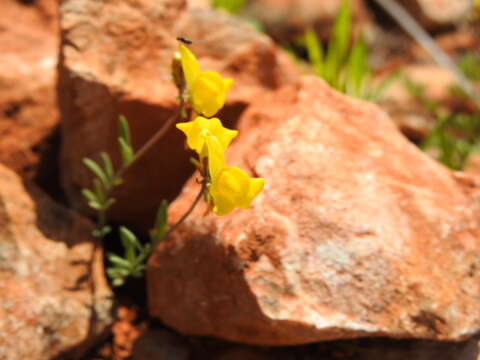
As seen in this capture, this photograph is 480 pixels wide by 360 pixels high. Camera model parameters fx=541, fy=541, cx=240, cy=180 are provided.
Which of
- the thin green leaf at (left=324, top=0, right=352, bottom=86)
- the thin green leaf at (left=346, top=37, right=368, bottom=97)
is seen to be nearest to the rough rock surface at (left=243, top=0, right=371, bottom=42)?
the thin green leaf at (left=324, top=0, right=352, bottom=86)

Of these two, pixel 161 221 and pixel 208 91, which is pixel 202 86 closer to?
pixel 208 91

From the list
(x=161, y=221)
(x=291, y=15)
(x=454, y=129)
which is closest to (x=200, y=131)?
(x=161, y=221)

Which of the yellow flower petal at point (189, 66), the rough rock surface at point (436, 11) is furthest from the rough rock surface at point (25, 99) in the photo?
the rough rock surface at point (436, 11)

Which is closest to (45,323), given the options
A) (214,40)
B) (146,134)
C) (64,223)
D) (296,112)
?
Answer: (64,223)

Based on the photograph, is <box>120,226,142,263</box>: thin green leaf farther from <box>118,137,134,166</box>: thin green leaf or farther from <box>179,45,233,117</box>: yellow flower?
<box>179,45,233,117</box>: yellow flower

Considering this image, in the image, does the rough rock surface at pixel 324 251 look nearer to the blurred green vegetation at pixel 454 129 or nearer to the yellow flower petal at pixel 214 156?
the yellow flower petal at pixel 214 156

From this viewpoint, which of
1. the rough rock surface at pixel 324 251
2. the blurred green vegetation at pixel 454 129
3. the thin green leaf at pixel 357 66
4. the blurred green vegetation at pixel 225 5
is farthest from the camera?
the blurred green vegetation at pixel 225 5
